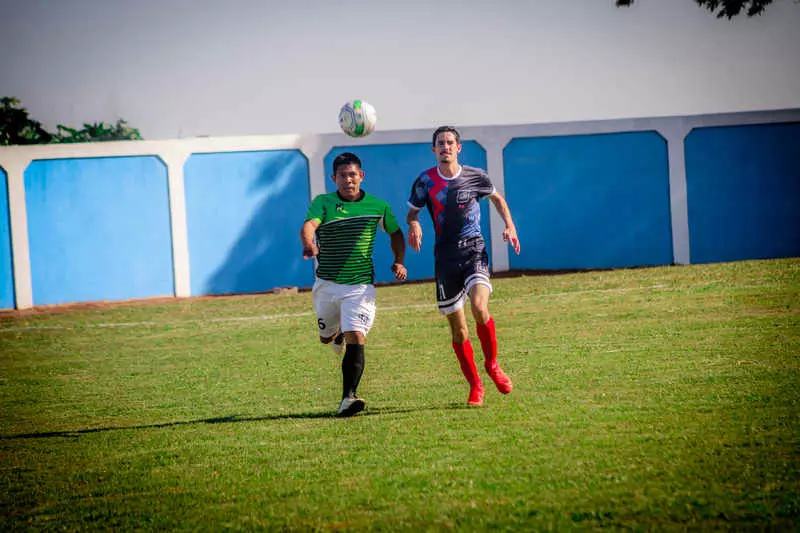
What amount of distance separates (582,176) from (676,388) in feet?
58.5

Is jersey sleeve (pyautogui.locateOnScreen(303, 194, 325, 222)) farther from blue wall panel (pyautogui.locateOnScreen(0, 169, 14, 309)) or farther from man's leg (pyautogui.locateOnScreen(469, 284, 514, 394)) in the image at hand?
blue wall panel (pyautogui.locateOnScreen(0, 169, 14, 309))

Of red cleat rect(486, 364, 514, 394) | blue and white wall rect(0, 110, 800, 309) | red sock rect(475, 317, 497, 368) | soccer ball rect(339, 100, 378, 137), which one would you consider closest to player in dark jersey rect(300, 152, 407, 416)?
red sock rect(475, 317, 497, 368)

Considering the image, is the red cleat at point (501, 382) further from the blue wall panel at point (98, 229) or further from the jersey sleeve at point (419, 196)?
the blue wall panel at point (98, 229)

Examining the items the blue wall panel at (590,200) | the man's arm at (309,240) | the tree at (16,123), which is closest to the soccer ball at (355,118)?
the man's arm at (309,240)

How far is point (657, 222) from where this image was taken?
2523 cm

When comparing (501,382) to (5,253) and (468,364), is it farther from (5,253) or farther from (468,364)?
(5,253)

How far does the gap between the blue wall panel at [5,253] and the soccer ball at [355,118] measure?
14100mm

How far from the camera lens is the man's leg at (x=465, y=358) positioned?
772 cm

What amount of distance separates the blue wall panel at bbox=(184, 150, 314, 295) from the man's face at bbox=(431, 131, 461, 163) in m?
16.4

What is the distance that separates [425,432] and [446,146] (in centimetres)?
252

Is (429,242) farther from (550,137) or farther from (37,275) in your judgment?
(37,275)

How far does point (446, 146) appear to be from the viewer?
8.06m

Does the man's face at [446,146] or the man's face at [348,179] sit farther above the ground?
the man's face at [446,146]

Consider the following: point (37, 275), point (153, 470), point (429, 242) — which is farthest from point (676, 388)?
point (37, 275)
